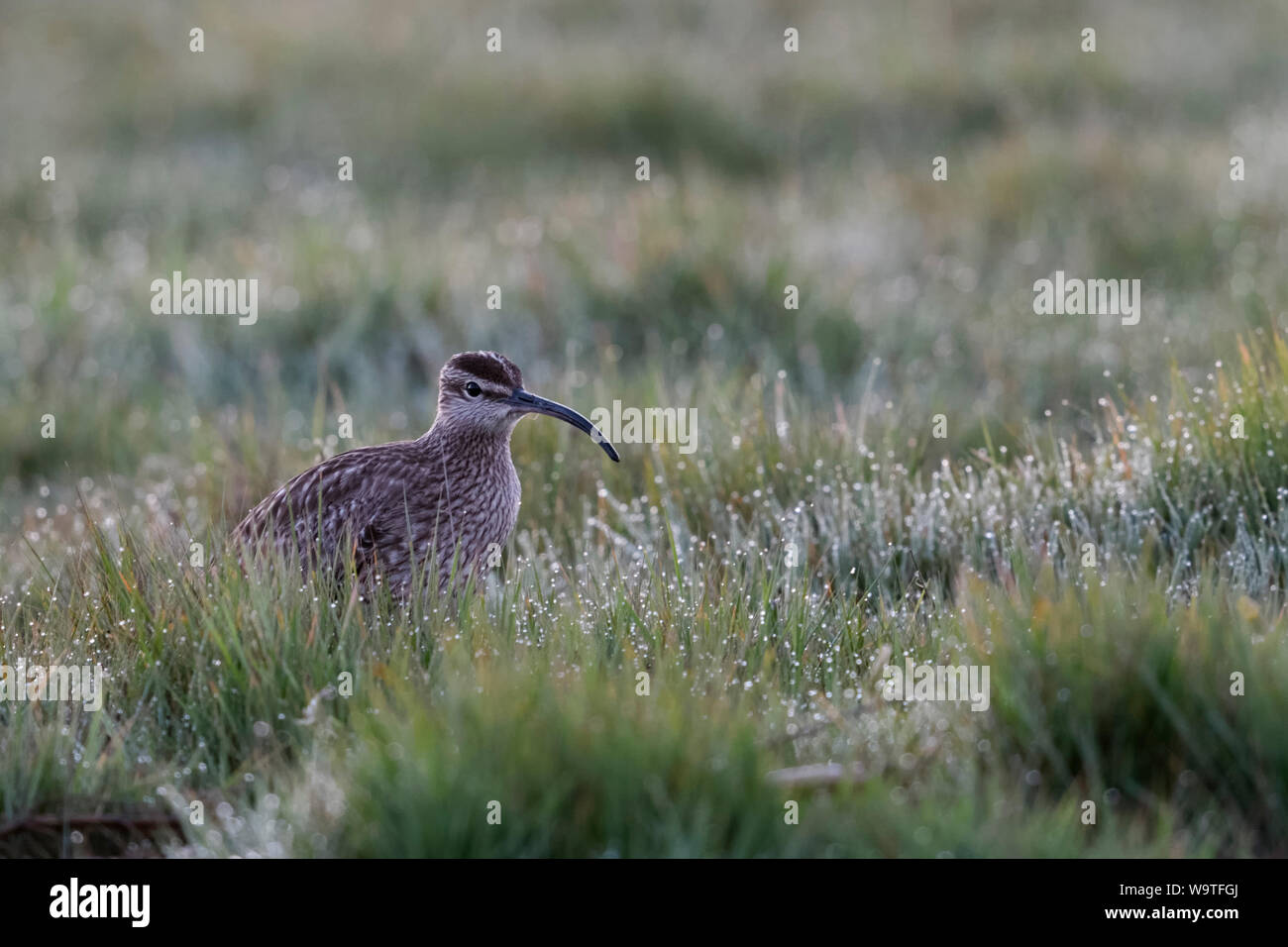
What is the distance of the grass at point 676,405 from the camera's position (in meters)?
3.56

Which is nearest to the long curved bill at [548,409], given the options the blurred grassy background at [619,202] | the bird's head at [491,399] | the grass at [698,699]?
the bird's head at [491,399]

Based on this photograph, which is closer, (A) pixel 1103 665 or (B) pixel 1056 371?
(A) pixel 1103 665

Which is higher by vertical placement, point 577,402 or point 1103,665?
point 577,402

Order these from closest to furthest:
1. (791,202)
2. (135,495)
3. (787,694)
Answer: (787,694), (135,495), (791,202)

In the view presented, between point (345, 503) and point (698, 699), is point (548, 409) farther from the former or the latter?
point (698, 699)

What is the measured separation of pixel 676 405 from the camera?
294 inches

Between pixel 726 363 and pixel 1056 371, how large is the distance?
1975mm

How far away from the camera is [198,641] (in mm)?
4414

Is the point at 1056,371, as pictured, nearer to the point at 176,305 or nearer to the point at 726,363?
the point at 726,363

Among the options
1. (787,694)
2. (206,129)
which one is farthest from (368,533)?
(206,129)

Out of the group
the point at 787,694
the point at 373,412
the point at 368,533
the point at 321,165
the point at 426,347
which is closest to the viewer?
the point at 787,694

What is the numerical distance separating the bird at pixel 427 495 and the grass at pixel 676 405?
0.35 meters

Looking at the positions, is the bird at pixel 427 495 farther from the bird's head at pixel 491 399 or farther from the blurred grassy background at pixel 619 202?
the blurred grassy background at pixel 619 202

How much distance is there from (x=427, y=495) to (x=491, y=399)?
49 centimetres
